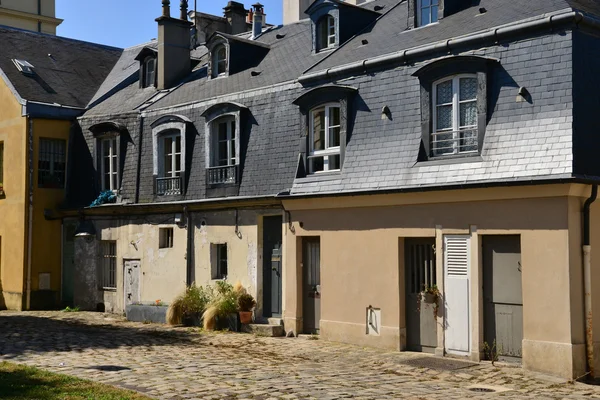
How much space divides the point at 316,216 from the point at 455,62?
15.8ft

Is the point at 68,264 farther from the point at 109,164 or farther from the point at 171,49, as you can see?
the point at 171,49

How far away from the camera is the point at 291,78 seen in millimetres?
19922

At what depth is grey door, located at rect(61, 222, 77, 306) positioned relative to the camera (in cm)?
2603

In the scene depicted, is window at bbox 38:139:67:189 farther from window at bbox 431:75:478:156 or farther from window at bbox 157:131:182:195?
window at bbox 431:75:478:156

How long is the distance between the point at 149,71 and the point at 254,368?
15117mm

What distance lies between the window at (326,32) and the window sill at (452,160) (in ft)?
19.7

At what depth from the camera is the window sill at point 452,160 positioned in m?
14.8

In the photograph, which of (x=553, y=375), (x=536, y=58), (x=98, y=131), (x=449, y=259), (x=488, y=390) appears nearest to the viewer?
(x=488, y=390)

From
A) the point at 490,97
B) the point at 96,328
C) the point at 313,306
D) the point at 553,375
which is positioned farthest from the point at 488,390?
the point at 96,328

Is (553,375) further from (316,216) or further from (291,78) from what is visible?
(291,78)

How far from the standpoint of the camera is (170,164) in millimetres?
23078

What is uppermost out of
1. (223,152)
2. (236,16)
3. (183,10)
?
(236,16)

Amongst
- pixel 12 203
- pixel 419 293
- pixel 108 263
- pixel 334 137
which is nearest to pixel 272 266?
pixel 334 137

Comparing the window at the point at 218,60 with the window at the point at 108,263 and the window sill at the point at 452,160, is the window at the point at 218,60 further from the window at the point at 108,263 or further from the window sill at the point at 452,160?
the window sill at the point at 452,160
